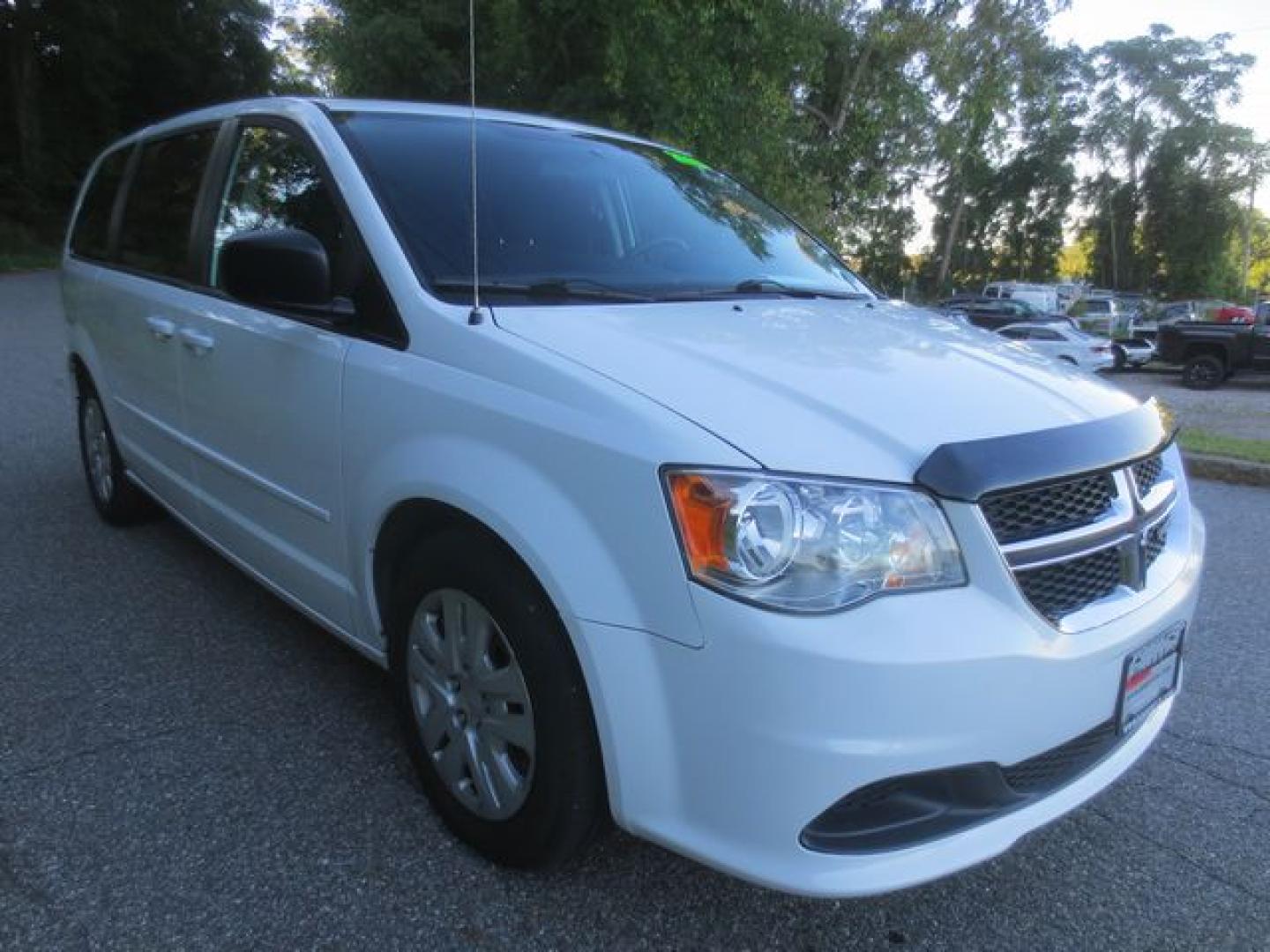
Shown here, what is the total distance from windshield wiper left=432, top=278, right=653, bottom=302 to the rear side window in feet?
9.09

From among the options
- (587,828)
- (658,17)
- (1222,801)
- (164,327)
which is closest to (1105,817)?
(1222,801)

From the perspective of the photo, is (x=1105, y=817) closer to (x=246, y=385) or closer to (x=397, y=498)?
(x=397, y=498)

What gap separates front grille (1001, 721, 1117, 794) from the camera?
1.82 m

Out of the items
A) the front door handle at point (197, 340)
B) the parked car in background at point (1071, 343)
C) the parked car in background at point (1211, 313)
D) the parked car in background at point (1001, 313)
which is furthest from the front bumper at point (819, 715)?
the parked car in background at point (1001, 313)

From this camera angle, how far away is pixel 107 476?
14.8ft

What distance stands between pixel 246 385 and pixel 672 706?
1.80m

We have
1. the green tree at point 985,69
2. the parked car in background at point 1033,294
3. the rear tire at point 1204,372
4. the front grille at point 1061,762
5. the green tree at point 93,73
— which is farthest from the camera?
the parked car in background at point 1033,294

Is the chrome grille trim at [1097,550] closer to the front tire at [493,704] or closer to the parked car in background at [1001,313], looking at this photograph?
the front tire at [493,704]

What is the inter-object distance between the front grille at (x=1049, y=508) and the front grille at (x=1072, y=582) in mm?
70

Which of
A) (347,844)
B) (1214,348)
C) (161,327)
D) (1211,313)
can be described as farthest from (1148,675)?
(1211,313)

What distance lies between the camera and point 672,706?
170 centimetres

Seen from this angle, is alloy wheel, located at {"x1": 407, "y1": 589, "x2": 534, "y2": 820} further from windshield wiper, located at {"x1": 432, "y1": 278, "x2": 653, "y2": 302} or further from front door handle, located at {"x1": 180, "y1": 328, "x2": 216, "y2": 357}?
front door handle, located at {"x1": 180, "y1": 328, "x2": 216, "y2": 357}

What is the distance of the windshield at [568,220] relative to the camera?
8.00 feet

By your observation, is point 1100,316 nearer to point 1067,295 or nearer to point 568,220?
point 1067,295
